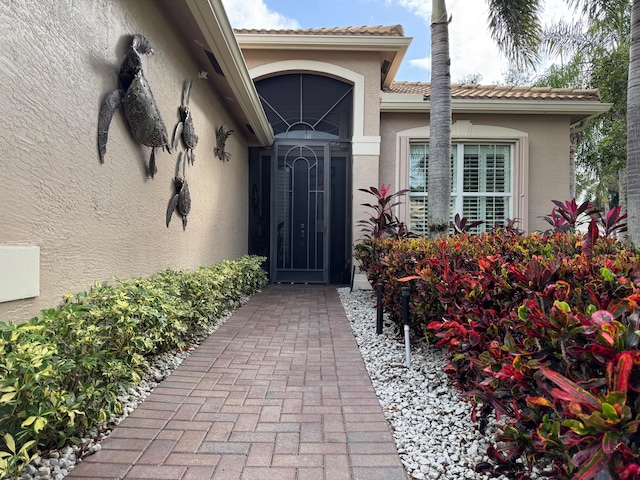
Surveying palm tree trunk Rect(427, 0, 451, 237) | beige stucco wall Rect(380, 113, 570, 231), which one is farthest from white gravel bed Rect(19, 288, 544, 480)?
beige stucco wall Rect(380, 113, 570, 231)

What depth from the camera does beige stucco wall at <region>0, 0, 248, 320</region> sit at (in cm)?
216

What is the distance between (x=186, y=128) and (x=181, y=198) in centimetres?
84

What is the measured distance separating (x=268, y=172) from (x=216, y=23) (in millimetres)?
5379

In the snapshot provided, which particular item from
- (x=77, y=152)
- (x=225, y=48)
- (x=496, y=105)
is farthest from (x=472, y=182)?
(x=77, y=152)

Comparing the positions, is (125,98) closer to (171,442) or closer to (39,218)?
(39,218)

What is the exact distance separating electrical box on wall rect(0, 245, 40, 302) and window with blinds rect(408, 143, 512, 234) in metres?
7.33

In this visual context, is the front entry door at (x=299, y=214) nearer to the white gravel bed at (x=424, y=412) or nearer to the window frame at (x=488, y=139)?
the window frame at (x=488, y=139)

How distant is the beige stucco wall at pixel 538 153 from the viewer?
8578 mm

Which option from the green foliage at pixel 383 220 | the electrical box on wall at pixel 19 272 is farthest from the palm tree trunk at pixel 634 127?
the electrical box on wall at pixel 19 272

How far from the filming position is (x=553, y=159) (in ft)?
28.3

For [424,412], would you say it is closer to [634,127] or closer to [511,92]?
[634,127]

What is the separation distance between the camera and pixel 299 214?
8695 millimetres

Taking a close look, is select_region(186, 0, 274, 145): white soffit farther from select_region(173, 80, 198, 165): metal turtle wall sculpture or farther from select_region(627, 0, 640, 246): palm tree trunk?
select_region(627, 0, 640, 246): palm tree trunk

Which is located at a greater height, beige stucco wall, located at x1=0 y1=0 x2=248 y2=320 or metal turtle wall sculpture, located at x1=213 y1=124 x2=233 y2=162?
metal turtle wall sculpture, located at x1=213 y1=124 x2=233 y2=162
